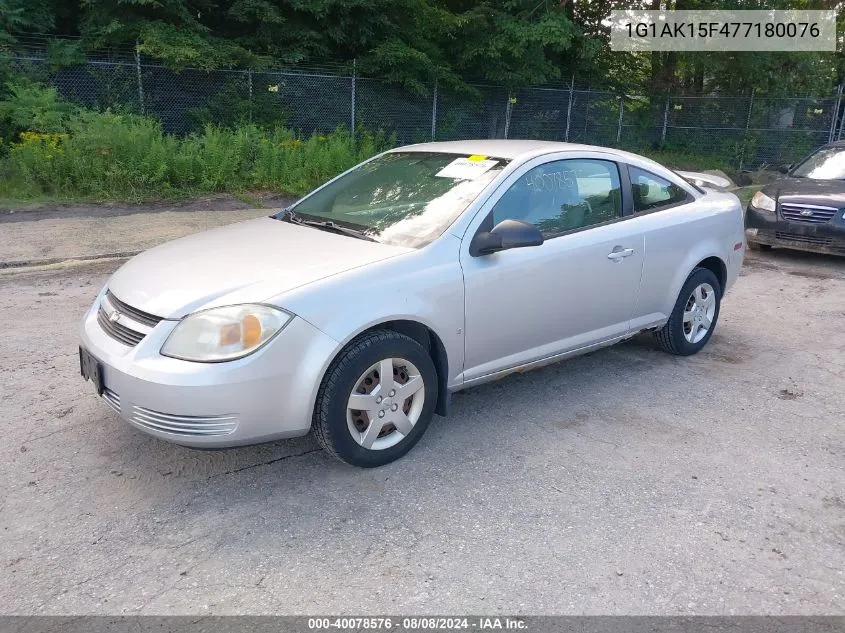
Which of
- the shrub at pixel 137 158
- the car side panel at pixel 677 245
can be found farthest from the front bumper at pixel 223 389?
the shrub at pixel 137 158

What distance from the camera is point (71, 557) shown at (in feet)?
9.87

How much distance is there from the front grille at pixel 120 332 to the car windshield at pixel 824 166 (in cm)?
950

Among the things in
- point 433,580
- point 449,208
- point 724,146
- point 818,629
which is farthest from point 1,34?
point 724,146

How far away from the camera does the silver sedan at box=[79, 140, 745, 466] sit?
332 cm

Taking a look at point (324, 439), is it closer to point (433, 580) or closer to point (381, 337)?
point (381, 337)

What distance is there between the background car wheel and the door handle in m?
1.59

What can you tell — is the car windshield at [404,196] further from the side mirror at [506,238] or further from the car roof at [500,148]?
the side mirror at [506,238]

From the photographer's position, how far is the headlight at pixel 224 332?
3.29 metres

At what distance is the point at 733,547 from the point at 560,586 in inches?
33.6

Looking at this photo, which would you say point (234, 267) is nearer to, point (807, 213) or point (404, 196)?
point (404, 196)

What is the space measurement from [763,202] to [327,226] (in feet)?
24.5

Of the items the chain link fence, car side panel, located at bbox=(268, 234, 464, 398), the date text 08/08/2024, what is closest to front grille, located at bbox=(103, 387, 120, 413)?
car side panel, located at bbox=(268, 234, 464, 398)

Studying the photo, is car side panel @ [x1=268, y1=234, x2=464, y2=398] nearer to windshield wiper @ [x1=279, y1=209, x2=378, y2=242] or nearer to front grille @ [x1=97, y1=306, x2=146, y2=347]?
windshield wiper @ [x1=279, y1=209, x2=378, y2=242]

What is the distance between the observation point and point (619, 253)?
479 cm
